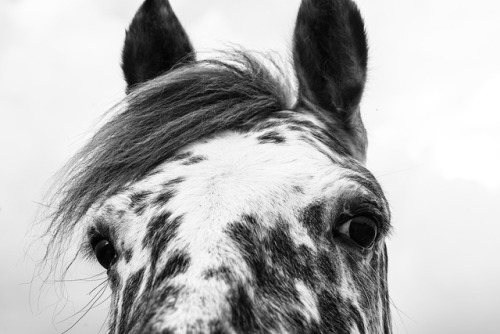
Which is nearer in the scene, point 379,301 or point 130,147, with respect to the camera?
point 379,301

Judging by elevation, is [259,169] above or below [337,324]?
above

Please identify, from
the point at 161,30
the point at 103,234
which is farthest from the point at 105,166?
the point at 161,30

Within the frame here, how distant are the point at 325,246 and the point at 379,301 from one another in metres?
0.61

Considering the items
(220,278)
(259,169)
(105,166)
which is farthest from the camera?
(105,166)

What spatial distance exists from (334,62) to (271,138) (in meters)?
Answer: 1.00

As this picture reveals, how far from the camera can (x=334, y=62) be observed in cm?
334

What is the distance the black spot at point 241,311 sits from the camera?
64.1 inches

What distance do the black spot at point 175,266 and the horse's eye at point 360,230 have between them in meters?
0.68

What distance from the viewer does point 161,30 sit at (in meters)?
3.40

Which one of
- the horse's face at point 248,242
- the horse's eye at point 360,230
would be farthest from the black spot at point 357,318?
the horse's eye at point 360,230

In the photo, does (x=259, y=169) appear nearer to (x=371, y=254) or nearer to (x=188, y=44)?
(x=371, y=254)

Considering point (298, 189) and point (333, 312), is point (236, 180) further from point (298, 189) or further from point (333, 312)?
point (333, 312)

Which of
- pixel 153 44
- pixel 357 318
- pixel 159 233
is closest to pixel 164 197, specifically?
pixel 159 233

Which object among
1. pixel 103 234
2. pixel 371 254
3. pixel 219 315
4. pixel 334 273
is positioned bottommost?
pixel 371 254
